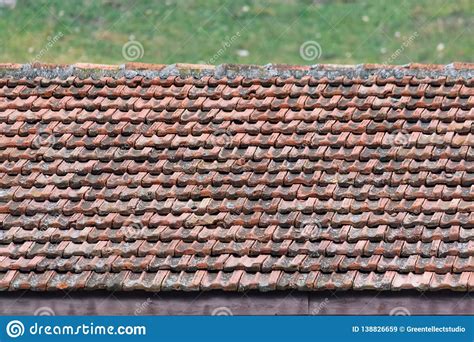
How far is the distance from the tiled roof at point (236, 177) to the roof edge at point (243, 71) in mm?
24

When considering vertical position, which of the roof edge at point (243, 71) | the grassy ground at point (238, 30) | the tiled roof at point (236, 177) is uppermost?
the grassy ground at point (238, 30)

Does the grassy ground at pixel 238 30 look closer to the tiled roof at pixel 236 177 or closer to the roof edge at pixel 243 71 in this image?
the roof edge at pixel 243 71

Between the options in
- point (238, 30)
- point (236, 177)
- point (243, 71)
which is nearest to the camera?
point (236, 177)

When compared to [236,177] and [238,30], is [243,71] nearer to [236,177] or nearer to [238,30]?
[236,177]

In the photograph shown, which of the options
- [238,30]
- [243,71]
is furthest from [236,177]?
[238,30]

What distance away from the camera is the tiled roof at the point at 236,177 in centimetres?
1477

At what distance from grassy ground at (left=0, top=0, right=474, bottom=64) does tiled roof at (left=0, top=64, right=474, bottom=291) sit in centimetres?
2613

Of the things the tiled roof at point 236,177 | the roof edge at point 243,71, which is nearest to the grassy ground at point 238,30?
the roof edge at point 243,71

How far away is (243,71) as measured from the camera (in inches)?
706

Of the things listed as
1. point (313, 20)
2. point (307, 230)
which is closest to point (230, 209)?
point (307, 230)

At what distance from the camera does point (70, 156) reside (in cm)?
1672

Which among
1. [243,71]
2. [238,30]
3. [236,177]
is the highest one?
[238,30]

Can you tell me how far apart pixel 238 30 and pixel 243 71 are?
28267 mm

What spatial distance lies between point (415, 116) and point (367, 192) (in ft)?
5.25
